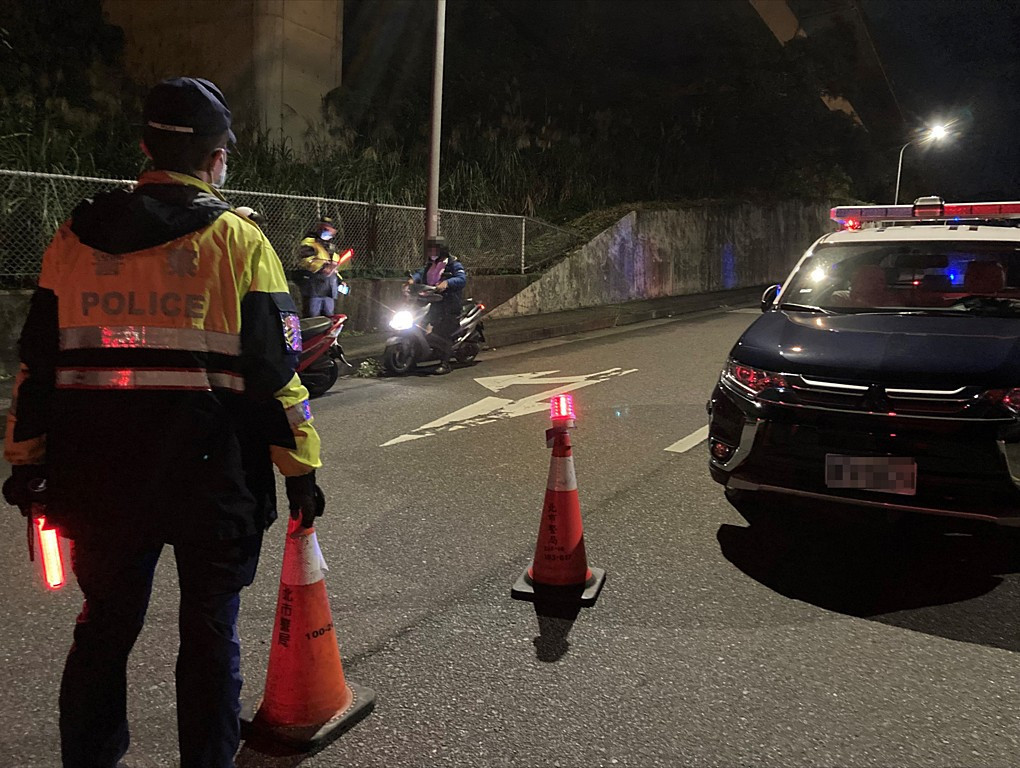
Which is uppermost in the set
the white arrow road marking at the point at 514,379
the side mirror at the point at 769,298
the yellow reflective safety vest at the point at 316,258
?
the yellow reflective safety vest at the point at 316,258

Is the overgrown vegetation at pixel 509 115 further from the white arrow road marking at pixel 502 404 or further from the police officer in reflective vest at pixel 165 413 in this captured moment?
the police officer in reflective vest at pixel 165 413

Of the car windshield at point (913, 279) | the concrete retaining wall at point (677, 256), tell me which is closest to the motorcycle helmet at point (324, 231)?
the concrete retaining wall at point (677, 256)

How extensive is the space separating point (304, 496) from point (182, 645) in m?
0.50

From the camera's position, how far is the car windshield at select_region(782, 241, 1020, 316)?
17.0ft

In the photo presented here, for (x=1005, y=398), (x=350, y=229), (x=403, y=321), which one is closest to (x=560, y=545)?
(x=1005, y=398)

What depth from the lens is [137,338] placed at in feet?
6.75

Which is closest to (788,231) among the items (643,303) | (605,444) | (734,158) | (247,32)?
(734,158)

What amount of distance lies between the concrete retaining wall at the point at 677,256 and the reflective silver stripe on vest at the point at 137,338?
13.4m

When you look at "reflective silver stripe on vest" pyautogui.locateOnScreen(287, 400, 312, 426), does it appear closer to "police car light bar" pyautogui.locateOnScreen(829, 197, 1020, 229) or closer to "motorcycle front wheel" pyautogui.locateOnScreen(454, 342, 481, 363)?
"police car light bar" pyautogui.locateOnScreen(829, 197, 1020, 229)

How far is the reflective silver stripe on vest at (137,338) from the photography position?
2059mm

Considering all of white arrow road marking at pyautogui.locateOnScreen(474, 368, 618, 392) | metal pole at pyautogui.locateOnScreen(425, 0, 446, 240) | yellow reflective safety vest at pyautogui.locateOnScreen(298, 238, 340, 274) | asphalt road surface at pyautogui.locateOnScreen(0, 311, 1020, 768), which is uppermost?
metal pole at pyautogui.locateOnScreen(425, 0, 446, 240)

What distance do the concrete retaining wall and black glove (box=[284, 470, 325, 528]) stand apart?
1310 centimetres

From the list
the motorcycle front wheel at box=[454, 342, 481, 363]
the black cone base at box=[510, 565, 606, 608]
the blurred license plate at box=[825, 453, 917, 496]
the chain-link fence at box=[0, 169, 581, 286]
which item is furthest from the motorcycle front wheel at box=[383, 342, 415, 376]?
the blurred license plate at box=[825, 453, 917, 496]

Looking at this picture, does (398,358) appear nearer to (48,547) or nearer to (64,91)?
(48,547)
